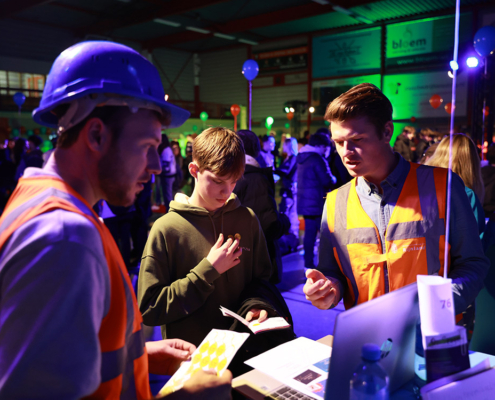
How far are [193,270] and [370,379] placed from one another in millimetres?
881

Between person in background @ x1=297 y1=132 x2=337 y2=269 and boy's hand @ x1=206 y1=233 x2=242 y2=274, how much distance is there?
3.18 meters

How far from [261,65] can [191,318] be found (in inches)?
704

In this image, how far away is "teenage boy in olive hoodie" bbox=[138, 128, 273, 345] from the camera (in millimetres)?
1536

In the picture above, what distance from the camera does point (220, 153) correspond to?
5.59 feet

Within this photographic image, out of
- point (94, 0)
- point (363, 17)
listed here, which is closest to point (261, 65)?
point (363, 17)

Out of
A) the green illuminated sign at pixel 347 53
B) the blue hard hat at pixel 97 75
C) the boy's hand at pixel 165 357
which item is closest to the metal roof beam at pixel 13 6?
the green illuminated sign at pixel 347 53

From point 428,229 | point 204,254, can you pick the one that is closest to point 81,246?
point 204,254

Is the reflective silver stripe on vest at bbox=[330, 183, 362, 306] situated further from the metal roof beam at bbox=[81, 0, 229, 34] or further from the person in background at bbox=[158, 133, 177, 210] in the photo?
the metal roof beam at bbox=[81, 0, 229, 34]

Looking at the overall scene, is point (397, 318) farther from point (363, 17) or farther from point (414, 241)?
point (363, 17)

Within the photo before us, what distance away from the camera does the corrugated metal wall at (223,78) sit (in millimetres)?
19203

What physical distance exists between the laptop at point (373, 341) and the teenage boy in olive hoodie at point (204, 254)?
0.45m

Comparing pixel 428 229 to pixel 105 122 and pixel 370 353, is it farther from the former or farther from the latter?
pixel 105 122

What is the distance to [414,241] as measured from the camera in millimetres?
1462

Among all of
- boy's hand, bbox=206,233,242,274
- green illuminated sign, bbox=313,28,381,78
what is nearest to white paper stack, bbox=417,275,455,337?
boy's hand, bbox=206,233,242,274
